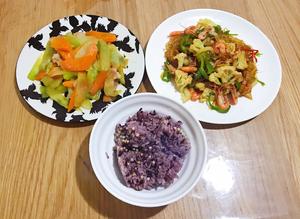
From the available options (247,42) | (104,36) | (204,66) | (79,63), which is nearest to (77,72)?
(79,63)

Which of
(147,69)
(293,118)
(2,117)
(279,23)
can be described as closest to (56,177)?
(2,117)

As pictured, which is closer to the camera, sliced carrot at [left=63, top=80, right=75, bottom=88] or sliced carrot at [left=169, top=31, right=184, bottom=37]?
sliced carrot at [left=63, top=80, right=75, bottom=88]

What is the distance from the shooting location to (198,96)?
3.53 feet

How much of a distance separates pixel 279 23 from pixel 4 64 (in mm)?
1036

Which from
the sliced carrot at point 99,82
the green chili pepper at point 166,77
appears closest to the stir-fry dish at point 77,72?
the sliced carrot at point 99,82

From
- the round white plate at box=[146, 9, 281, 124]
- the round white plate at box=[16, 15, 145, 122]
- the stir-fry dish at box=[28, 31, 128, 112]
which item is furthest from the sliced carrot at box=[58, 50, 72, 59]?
the round white plate at box=[146, 9, 281, 124]

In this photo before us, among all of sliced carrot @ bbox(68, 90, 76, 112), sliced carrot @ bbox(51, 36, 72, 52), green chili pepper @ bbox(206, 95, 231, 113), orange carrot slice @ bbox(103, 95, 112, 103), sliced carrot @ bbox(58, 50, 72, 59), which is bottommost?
green chili pepper @ bbox(206, 95, 231, 113)

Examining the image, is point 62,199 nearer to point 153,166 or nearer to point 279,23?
point 153,166

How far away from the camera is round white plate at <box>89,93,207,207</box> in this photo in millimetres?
801

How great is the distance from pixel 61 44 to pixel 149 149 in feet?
1.54

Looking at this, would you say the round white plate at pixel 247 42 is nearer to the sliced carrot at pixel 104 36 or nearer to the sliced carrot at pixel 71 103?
the sliced carrot at pixel 104 36

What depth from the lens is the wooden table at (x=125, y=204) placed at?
917 mm

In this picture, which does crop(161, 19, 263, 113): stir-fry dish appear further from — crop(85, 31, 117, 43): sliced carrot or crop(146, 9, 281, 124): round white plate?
crop(85, 31, 117, 43): sliced carrot

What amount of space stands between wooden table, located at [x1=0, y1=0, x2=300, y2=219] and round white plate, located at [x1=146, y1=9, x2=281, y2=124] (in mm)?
48
